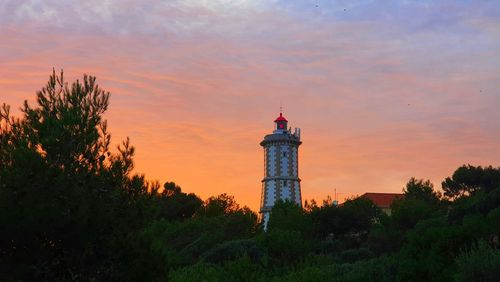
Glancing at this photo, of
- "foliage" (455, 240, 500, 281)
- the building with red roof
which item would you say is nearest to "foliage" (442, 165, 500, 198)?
the building with red roof

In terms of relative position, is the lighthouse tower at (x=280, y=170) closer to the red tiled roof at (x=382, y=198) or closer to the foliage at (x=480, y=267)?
the red tiled roof at (x=382, y=198)

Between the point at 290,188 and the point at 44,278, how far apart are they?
77.2 metres

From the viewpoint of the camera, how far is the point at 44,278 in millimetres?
24172

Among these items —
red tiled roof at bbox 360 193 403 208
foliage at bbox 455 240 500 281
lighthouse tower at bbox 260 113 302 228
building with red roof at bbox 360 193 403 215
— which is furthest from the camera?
red tiled roof at bbox 360 193 403 208

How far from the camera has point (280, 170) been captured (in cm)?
10088

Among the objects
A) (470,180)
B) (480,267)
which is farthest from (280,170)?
(480,267)

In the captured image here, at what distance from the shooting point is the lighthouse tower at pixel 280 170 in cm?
9981

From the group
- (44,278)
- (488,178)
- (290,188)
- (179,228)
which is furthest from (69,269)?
(488,178)

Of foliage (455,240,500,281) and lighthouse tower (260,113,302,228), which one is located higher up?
lighthouse tower (260,113,302,228)

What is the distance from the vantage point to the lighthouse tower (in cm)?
9981

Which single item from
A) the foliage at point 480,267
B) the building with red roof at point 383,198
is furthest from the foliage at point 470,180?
the foliage at point 480,267

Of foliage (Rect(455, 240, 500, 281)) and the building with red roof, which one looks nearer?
foliage (Rect(455, 240, 500, 281))

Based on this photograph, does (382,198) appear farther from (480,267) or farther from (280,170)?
Result: (480,267)

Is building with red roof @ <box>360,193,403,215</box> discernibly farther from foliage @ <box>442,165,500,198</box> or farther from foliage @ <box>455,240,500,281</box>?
foliage @ <box>455,240,500,281</box>
